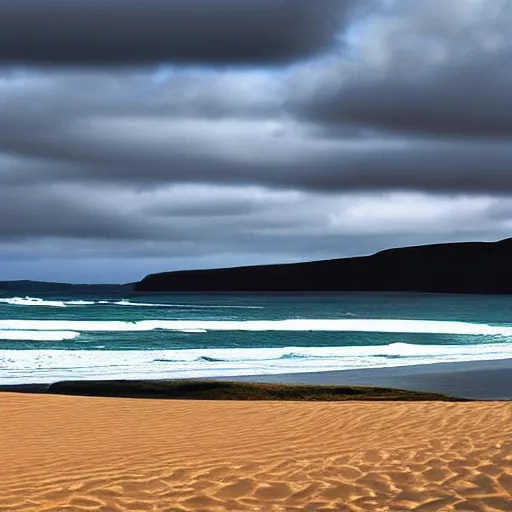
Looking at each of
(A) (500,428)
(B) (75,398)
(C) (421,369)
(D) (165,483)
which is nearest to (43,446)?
(D) (165,483)

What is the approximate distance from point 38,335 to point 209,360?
1411cm

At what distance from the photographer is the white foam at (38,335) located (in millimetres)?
35438

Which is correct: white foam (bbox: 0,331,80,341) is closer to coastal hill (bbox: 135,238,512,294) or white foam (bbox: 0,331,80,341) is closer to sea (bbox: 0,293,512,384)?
sea (bbox: 0,293,512,384)

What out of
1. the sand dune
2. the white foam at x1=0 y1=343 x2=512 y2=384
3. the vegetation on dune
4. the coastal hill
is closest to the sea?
the white foam at x1=0 y1=343 x2=512 y2=384

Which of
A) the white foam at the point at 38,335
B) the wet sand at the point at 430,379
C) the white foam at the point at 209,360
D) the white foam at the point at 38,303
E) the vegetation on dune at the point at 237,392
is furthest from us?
the white foam at the point at 38,303

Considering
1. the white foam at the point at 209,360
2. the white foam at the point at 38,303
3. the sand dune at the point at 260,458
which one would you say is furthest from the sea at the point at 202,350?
the white foam at the point at 38,303

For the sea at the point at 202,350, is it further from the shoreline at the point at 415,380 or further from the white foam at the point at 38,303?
the white foam at the point at 38,303

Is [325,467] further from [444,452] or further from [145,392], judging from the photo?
[145,392]

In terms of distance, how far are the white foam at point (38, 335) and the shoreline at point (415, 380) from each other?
1687 cm

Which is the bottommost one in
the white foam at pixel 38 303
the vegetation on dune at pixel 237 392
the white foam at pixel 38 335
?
the vegetation on dune at pixel 237 392

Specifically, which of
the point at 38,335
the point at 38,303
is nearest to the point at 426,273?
the point at 38,303

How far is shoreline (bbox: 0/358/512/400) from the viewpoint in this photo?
1814 cm

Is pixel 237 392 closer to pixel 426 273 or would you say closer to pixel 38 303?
pixel 38 303

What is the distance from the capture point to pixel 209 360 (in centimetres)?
2658
